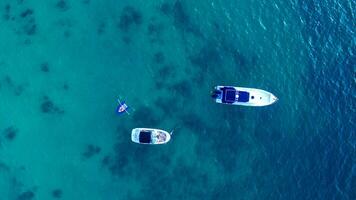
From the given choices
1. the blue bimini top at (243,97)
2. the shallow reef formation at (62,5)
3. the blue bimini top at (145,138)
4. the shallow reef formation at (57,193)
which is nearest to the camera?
the shallow reef formation at (57,193)

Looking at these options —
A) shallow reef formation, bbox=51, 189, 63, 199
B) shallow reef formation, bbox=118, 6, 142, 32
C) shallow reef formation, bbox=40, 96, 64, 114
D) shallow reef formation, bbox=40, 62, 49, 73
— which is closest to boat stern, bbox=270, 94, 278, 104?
shallow reef formation, bbox=118, 6, 142, 32

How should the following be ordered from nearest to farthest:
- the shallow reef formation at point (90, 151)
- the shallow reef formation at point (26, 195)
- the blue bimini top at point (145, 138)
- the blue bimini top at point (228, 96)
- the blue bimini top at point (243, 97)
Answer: the shallow reef formation at point (26, 195)
the shallow reef formation at point (90, 151)
the blue bimini top at point (145, 138)
the blue bimini top at point (228, 96)
the blue bimini top at point (243, 97)

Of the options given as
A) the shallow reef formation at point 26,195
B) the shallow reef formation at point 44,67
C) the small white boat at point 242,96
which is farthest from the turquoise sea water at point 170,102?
the small white boat at point 242,96

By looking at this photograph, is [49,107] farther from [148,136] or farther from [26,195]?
[148,136]

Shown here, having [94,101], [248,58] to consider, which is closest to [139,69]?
[94,101]

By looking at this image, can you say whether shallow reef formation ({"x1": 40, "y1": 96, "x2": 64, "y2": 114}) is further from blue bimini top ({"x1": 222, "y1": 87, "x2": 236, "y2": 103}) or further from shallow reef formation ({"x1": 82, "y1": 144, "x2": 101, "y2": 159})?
blue bimini top ({"x1": 222, "y1": 87, "x2": 236, "y2": 103})

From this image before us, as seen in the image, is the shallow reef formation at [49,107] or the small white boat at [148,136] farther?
the shallow reef formation at [49,107]

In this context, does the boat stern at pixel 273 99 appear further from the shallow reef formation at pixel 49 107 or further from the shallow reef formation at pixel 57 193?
the shallow reef formation at pixel 57 193
